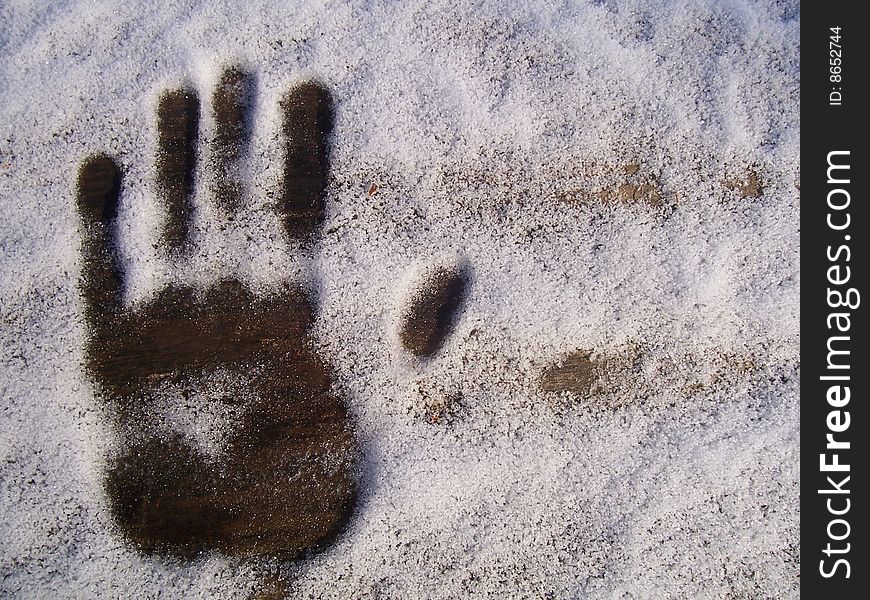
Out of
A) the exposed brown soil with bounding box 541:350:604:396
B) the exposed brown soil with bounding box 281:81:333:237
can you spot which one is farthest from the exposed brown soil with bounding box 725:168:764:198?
the exposed brown soil with bounding box 281:81:333:237

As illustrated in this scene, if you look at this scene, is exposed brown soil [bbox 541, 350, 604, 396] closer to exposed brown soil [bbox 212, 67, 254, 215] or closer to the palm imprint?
the palm imprint

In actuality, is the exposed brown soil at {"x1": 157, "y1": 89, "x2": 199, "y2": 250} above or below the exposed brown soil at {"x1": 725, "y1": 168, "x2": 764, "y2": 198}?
above

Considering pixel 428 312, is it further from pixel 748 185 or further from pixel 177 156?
pixel 748 185

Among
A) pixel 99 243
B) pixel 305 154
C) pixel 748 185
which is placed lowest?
pixel 748 185

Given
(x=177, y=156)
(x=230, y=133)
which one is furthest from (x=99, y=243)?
(x=230, y=133)
